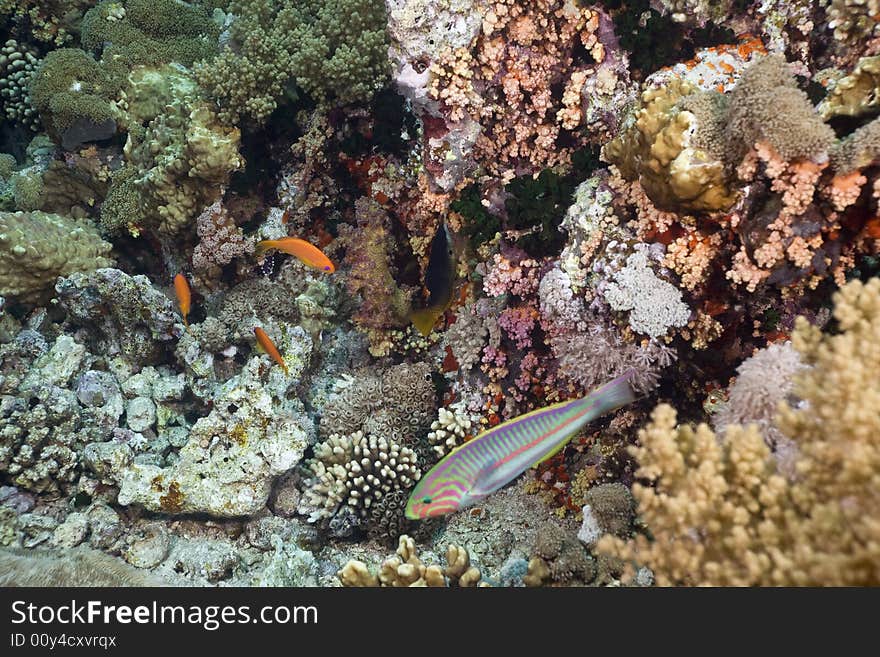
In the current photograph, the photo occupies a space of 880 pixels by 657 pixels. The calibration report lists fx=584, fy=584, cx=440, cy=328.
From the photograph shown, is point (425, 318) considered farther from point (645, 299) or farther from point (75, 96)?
point (75, 96)

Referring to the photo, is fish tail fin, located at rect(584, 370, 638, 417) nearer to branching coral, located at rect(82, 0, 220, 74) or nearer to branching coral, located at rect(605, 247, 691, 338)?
branching coral, located at rect(605, 247, 691, 338)

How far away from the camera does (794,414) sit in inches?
98.6

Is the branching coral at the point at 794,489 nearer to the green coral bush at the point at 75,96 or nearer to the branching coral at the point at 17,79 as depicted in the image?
the green coral bush at the point at 75,96

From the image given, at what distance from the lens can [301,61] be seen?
A: 17.7 ft

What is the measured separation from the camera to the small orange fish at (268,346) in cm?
482

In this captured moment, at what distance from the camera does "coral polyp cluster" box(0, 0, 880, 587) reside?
2936 mm

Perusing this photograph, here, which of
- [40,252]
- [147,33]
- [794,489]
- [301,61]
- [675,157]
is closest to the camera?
[794,489]

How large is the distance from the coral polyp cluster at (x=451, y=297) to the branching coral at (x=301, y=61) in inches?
1.2

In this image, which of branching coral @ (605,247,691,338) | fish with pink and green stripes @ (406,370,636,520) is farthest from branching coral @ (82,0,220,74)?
fish with pink and green stripes @ (406,370,636,520)

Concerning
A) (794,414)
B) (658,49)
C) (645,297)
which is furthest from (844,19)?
(794,414)

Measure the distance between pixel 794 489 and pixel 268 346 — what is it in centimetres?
378

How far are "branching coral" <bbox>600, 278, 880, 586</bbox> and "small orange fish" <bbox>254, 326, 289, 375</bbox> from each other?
3.15 metres

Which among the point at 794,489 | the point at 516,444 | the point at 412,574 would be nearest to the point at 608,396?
the point at 516,444

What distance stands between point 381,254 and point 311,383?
1.44 m
